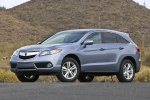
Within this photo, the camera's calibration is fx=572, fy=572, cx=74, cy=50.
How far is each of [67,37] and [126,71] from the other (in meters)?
2.10

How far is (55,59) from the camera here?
615 inches

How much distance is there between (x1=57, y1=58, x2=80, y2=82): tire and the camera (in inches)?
623

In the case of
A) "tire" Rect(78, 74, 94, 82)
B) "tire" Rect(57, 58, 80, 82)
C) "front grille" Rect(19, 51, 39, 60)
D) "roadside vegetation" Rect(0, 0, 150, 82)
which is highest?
"roadside vegetation" Rect(0, 0, 150, 82)

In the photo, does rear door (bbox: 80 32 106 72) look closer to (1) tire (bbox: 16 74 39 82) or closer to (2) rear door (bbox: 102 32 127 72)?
(2) rear door (bbox: 102 32 127 72)

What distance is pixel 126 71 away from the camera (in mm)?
17312

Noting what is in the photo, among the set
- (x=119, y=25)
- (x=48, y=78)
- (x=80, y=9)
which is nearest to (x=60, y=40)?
(x=48, y=78)

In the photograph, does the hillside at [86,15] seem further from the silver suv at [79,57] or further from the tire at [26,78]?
the tire at [26,78]

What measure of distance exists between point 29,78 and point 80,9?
44375mm

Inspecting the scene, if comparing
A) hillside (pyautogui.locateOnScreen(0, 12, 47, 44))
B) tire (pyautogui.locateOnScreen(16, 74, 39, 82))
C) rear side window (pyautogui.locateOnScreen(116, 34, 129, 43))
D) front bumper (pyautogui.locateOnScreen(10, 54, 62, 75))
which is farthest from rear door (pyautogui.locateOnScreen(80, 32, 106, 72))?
hillside (pyautogui.locateOnScreen(0, 12, 47, 44))

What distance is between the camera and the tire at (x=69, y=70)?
15.8 meters

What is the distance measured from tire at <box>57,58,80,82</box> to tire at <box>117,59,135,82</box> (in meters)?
1.63

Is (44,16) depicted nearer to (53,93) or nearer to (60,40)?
(60,40)

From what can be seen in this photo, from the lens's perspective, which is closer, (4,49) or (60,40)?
(60,40)

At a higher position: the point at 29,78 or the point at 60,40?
the point at 60,40
